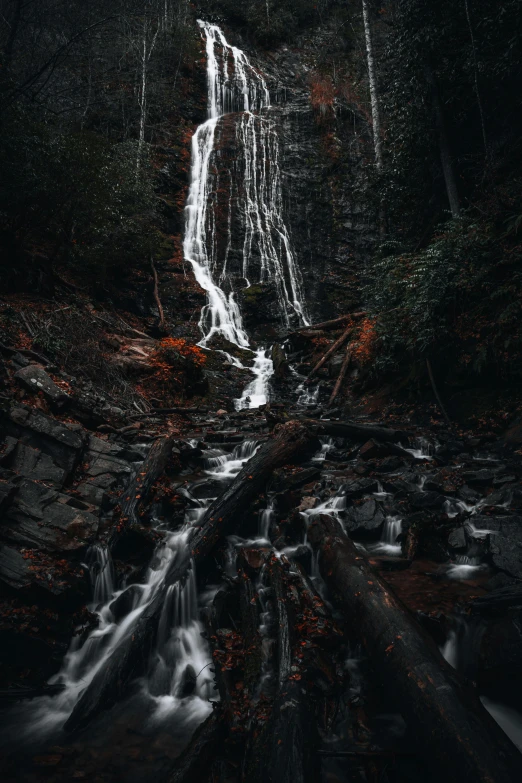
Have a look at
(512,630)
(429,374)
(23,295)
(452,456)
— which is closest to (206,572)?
(512,630)

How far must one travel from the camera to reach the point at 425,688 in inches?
105

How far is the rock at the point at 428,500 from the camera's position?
5.62 m

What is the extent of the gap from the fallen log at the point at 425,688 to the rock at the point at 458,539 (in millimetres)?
1528

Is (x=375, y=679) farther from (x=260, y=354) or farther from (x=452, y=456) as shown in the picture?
(x=260, y=354)

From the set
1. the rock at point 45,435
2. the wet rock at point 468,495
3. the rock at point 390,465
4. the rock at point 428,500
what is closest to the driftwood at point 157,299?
the rock at point 45,435

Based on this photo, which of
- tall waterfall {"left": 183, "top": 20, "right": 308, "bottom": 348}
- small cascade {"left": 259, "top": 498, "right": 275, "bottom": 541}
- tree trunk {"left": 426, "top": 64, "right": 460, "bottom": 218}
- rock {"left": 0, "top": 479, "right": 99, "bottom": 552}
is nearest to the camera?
rock {"left": 0, "top": 479, "right": 99, "bottom": 552}

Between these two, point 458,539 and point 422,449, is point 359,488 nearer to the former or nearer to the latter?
point 458,539

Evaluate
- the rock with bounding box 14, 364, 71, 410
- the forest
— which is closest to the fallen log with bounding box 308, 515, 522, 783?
the forest

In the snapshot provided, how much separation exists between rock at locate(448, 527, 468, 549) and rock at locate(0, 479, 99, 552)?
4491 millimetres

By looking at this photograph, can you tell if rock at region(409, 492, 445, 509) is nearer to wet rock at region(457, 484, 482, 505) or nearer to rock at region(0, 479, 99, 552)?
wet rock at region(457, 484, 482, 505)

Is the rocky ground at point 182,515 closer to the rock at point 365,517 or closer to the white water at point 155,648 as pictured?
the rock at point 365,517

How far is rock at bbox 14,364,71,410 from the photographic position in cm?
689

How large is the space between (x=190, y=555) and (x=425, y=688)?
9.65ft

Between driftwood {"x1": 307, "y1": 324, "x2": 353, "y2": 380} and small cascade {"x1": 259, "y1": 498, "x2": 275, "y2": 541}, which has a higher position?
driftwood {"x1": 307, "y1": 324, "x2": 353, "y2": 380}
